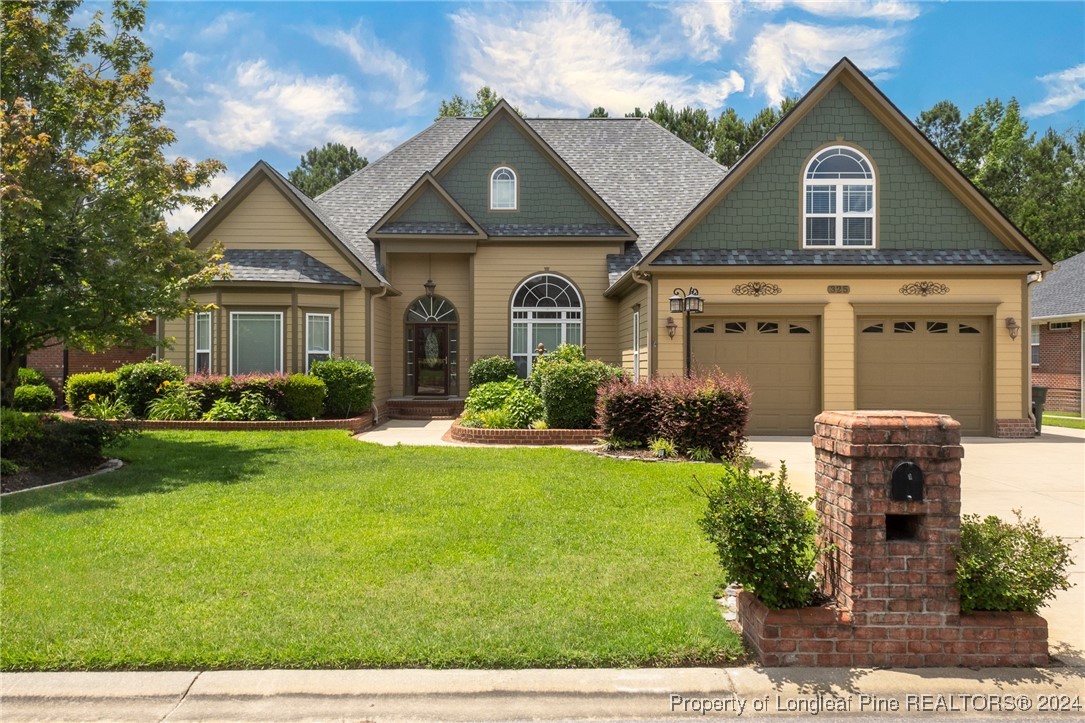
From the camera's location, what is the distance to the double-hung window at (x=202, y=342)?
53.4 ft

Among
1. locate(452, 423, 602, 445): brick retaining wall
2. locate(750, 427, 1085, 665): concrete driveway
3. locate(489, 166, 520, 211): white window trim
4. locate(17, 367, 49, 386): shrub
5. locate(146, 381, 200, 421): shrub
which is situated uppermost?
locate(489, 166, 520, 211): white window trim

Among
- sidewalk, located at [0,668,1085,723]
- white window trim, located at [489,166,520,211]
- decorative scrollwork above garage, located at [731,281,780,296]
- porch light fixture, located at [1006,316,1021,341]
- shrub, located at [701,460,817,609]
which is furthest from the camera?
white window trim, located at [489,166,520,211]

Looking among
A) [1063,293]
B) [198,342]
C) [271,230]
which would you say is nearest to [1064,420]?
[1063,293]

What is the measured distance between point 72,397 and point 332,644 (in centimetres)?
1535

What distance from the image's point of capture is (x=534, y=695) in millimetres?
3592

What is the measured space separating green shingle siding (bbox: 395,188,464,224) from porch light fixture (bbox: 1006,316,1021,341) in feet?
42.8

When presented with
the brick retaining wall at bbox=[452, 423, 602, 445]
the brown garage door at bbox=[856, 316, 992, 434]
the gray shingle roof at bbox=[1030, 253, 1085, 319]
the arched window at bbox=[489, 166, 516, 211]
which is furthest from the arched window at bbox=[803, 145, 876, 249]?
the gray shingle roof at bbox=[1030, 253, 1085, 319]

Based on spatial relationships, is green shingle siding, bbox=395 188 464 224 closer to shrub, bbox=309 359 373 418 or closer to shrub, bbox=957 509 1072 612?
shrub, bbox=309 359 373 418

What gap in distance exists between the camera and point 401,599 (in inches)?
183

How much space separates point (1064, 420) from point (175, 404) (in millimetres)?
24308

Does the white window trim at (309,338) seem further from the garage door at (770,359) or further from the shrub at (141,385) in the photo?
the garage door at (770,359)

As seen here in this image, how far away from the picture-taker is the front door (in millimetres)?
19406

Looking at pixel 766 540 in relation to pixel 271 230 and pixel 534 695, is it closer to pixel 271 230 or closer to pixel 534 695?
pixel 534 695

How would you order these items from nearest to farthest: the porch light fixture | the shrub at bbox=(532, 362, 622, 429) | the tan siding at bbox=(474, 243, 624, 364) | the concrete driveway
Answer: the concrete driveway, the shrub at bbox=(532, 362, 622, 429), the porch light fixture, the tan siding at bbox=(474, 243, 624, 364)
